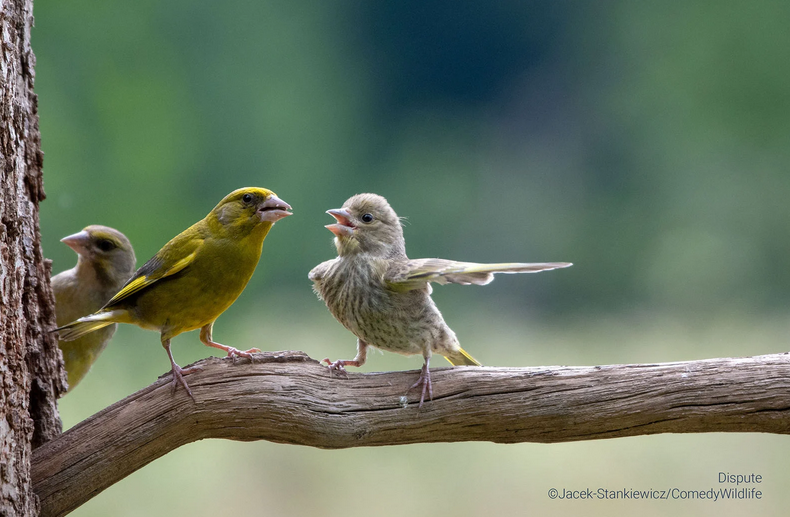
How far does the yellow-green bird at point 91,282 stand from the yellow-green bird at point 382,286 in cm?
110

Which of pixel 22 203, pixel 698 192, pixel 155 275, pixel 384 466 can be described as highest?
pixel 698 192

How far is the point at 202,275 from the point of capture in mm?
3064

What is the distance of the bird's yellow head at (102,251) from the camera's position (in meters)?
3.76

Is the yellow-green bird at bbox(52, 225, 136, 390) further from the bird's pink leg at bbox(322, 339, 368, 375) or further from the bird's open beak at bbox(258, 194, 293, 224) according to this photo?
the bird's pink leg at bbox(322, 339, 368, 375)

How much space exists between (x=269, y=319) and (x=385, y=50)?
3.01 metres

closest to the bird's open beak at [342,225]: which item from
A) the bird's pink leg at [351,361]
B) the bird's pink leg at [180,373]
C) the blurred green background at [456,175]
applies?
the bird's pink leg at [351,361]

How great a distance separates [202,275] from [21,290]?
0.66 m

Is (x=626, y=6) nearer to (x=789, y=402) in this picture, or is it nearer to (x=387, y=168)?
(x=387, y=168)

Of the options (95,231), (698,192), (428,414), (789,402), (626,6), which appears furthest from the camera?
(626,6)

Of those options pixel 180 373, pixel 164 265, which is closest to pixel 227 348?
pixel 180 373

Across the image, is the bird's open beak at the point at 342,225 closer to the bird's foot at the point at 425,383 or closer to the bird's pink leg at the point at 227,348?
the bird's pink leg at the point at 227,348

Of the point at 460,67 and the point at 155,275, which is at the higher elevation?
the point at 460,67

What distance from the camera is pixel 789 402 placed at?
2.75m

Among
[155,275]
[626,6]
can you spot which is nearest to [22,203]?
[155,275]
